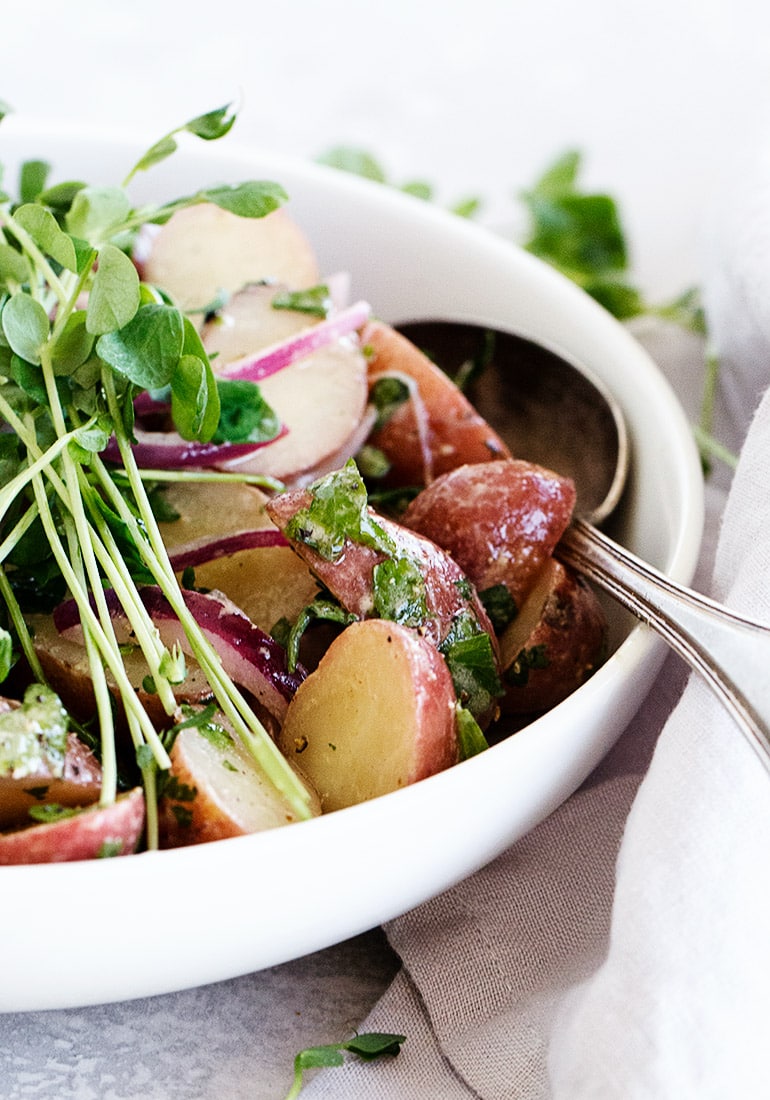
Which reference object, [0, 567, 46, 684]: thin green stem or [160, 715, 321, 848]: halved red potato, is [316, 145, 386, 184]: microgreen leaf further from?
[160, 715, 321, 848]: halved red potato

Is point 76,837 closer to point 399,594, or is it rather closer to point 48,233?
point 399,594

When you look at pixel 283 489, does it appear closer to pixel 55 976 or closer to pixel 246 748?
pixel 246 748

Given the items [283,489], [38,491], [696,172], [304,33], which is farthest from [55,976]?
[304,33]

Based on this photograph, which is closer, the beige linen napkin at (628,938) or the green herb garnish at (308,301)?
the beige linen napkin at (628,938)

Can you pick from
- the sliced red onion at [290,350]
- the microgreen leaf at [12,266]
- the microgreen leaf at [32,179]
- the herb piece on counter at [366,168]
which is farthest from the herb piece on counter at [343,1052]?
the herb piece on counter at [366,168]

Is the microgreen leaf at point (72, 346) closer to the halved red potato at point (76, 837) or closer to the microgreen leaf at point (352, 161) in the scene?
the halved red potato at point (76, 837)

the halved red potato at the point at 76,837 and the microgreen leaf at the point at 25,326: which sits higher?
the microgreen leaf at the point at 25,326

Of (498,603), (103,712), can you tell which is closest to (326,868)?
(103,712)
